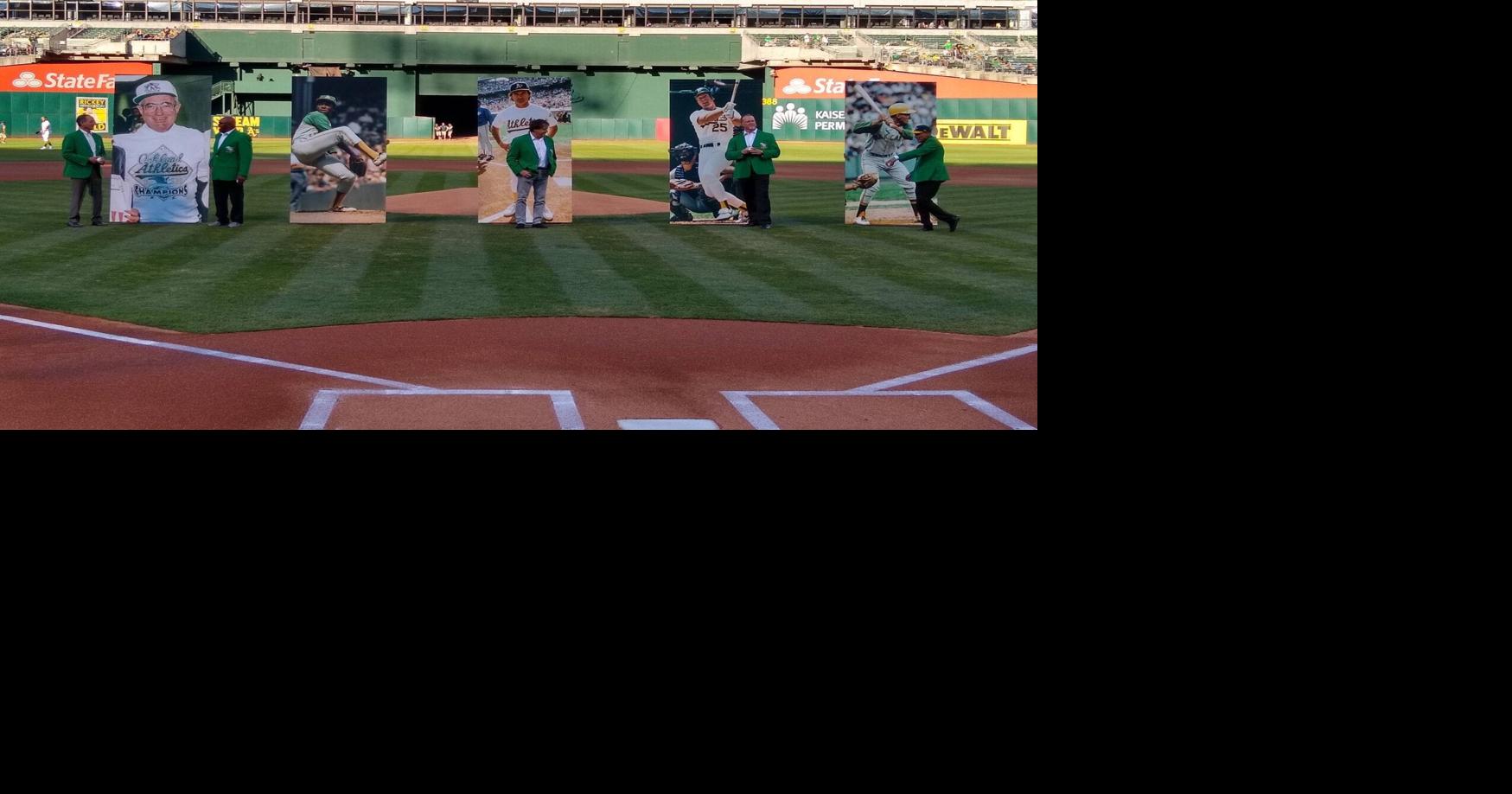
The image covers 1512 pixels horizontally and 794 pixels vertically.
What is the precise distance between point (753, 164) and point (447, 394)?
12598 mm

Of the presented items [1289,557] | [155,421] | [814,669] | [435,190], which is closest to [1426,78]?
[1289,557]

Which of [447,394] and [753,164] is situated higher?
[753,164]

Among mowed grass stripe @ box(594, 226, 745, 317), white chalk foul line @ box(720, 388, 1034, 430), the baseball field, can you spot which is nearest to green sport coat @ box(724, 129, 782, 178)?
the baseball field

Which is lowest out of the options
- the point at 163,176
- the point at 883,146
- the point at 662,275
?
the point at 662,275

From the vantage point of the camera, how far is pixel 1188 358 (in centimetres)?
593

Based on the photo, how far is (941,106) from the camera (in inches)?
2329

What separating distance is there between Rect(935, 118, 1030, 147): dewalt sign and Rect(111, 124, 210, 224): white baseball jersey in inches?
1625

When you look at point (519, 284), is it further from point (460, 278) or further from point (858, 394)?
point (858, 394)

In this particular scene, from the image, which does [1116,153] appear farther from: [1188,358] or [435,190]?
[435,190]

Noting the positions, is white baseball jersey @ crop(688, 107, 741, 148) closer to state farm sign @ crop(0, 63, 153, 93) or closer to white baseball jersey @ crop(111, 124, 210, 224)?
white baseball jersey @ crop(111, 124, 210, 224)

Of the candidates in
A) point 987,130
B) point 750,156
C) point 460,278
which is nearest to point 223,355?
point 460,278

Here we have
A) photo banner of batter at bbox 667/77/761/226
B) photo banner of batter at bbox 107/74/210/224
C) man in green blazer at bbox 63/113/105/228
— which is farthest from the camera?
photo banner of batter at bbox 667/77/761/226

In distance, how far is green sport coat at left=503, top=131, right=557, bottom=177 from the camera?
21.4 metres

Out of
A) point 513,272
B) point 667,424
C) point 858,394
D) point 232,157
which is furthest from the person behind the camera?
point 232,157
